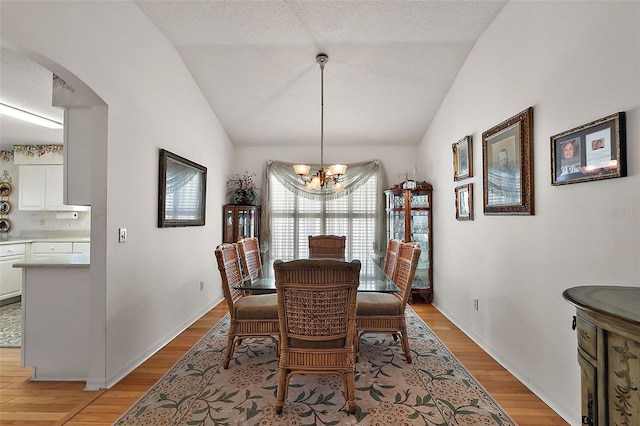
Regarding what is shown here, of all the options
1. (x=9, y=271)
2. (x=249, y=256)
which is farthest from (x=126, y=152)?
(x=9, y=271)

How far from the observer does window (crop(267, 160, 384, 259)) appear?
5371 mm

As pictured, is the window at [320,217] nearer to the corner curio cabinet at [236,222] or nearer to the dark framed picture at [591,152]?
the corner curio cabinet at [236,222]

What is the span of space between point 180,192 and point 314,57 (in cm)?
210

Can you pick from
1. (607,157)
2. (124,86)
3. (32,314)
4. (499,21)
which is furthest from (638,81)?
(32,314)

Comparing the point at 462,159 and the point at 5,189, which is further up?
the point at 462,159

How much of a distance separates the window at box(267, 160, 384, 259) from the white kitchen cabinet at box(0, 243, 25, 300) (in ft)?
11.8

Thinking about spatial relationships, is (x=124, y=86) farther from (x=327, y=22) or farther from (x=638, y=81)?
(x=638, y=81)

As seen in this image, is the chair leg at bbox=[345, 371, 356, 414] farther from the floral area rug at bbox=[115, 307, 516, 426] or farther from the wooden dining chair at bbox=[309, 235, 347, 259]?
the wooden dining chair at bbox=[309, 235, 347, 259]

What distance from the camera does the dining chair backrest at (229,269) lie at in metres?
2.45

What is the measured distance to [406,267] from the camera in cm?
272

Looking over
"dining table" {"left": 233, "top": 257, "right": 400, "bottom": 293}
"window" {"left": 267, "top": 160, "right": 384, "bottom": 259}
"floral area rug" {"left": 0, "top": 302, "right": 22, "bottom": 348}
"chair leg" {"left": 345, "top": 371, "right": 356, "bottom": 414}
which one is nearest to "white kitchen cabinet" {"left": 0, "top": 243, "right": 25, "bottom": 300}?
"floral area rug" {"left": 0, "top": 302, "right": 22, "bottom": 348}

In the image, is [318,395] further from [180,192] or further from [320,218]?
[320,218]

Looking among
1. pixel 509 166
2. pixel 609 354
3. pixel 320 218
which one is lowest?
pixel 609 354

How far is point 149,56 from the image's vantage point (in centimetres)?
286
